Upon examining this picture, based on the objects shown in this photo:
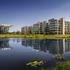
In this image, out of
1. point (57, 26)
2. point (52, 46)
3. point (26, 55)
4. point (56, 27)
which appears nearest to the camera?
point (26, 55)

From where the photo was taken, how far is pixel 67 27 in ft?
447

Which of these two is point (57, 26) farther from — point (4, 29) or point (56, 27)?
point (4, 29)

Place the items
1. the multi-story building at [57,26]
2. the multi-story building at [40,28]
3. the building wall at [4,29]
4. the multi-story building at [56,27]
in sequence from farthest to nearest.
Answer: the building wall at [4,29]
the multi-story building at [40,28]
the multi-story building at [56,27]
the multi-story building at [57,26]

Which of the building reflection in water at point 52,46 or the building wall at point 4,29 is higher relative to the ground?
the building wall at point 4,29

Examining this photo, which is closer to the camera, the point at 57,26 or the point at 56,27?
the point at 56,27

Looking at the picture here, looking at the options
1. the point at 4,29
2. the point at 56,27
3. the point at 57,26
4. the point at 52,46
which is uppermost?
the point at 57,26

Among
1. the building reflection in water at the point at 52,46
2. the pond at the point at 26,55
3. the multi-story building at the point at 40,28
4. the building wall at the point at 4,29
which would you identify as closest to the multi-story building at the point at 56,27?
the multi-story building at the point at 40,28

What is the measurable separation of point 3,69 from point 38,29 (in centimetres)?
12798

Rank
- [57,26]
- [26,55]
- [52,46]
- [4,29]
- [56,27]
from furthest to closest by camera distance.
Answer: [4,29] → [57,26] → [56,27] → [52,46] → [26,55]

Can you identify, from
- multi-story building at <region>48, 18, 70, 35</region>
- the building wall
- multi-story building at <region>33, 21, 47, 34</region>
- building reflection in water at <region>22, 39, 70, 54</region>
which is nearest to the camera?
building reflection in water at <region>22, 39, 70, 54</region>

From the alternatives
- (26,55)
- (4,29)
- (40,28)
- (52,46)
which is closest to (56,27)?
(40,28)

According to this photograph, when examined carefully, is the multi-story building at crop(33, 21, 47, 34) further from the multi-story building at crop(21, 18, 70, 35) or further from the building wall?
the building wall

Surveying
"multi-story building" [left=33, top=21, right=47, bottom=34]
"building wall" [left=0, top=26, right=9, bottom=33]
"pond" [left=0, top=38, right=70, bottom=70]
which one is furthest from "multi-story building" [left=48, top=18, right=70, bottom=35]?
"pond" [left=0, top=38, right=70, bottom=70]

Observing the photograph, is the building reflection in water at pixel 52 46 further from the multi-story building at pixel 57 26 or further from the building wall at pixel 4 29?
the building wall at pixel 4 29
